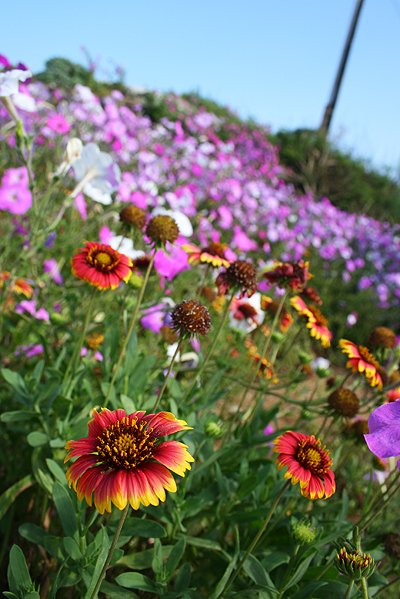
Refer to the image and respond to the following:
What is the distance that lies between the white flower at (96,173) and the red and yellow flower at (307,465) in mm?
1179

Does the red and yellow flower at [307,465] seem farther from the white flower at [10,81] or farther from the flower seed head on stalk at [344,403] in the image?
the white flower at [10,81]

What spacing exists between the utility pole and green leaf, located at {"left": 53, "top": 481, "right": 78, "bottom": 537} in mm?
14759

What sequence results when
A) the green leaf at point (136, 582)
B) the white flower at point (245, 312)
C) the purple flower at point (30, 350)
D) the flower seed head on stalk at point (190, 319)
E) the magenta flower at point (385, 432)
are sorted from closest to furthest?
the magenta flower at point (385, 432) → the green leaf at point (136, 582) → the flower seed head on stalk at point (190, 319) → the purple flower at point (30, 350) → the white flower at point (245, 312)

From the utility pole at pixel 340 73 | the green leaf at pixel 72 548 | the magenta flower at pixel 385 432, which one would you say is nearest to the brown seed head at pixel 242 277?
the magenta flower at pixel 385 432

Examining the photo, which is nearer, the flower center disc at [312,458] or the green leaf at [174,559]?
the flower center disc at [312,458]

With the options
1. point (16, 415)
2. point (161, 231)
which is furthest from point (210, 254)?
point (16, 415)

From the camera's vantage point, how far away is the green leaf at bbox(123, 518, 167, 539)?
3.57 ft

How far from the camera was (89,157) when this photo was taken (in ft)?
5.89

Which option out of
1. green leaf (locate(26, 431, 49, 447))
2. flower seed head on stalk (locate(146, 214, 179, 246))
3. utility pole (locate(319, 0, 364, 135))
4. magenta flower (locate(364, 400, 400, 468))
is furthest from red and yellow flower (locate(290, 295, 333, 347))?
utility pole (locate(319, 0, 364, 135))

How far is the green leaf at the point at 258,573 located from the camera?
3.65 feet

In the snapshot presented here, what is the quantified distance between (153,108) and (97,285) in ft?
35.0

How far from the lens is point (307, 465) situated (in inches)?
37.6

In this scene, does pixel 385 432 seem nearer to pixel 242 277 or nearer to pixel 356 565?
pixel 356 565

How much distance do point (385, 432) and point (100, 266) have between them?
0.73m
